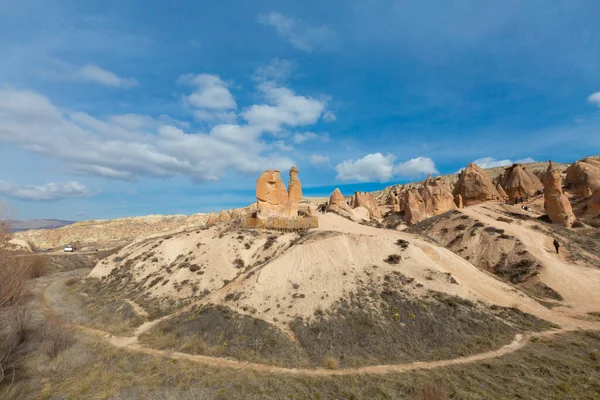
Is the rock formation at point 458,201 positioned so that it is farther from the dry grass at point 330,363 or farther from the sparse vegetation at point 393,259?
the dry grass at point 330,363

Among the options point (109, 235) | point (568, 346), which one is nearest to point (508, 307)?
point (568, 346)

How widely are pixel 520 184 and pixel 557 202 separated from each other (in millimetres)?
18652

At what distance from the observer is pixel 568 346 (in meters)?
14.4

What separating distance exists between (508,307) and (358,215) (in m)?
36.3

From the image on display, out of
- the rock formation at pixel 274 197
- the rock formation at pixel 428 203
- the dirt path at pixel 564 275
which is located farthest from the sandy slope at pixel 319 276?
the rock formation at pixel 428 203

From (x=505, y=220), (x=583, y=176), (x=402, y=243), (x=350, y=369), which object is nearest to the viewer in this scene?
(x=350, y=369)

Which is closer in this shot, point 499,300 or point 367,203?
point 499,300

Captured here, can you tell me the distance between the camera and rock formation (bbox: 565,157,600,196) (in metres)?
44.7

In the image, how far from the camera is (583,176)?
46094 mm

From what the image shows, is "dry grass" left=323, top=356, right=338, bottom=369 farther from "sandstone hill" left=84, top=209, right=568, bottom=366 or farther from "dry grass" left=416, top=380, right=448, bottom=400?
"dry grass" left=416, top=380, right=448, bottom=400

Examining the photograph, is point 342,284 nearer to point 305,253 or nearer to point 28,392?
point 305,253

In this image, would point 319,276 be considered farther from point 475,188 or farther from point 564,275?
point 475,188

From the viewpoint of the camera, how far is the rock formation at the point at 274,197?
105ft

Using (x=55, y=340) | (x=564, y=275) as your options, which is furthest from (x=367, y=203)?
(x=55, y=340)
